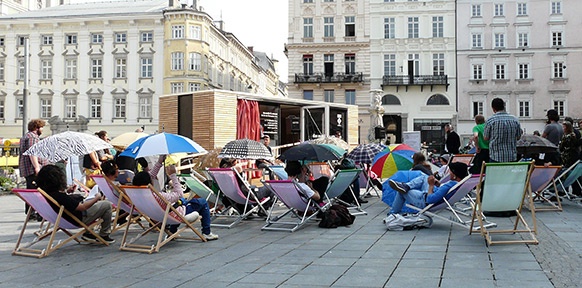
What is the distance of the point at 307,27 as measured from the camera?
1977 inches

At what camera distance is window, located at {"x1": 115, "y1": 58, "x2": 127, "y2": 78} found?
50.2 metres

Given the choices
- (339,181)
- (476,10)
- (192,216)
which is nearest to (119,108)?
(476,10)

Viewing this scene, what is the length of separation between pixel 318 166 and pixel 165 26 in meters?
40.0

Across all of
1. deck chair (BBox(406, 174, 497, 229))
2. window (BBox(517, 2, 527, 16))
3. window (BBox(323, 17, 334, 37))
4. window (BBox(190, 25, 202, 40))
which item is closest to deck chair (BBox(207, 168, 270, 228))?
deck chair (BBox(406, 174, 497, 229))

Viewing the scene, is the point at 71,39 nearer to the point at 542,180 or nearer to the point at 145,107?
the point at 145,107

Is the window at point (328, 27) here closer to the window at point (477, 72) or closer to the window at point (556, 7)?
the window at point (477, 72)

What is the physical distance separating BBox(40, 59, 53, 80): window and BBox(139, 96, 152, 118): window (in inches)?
349

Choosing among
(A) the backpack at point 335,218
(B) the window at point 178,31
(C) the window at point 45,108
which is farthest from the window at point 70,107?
(A) the backpack at point 335,218

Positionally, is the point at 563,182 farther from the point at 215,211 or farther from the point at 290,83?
the point at 290,83

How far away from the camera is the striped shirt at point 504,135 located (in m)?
8.53

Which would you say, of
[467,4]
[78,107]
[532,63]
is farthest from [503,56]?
[78,107]

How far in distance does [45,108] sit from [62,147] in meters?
46.1

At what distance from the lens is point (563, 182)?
11.3 m

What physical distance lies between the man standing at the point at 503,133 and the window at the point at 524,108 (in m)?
41.9
